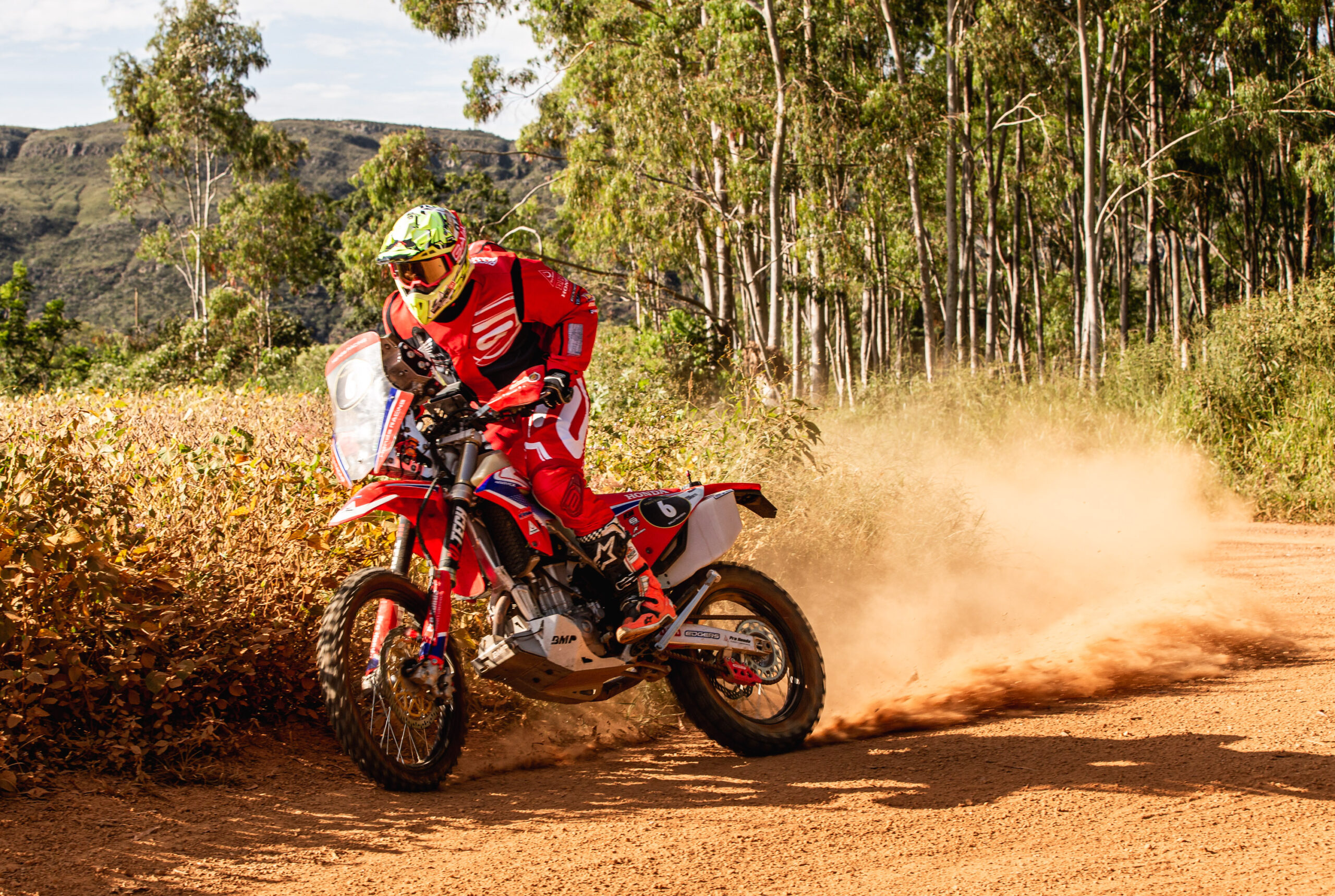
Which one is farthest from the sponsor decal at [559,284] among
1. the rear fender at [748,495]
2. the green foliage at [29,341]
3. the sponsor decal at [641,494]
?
the green foliage at [29,341]

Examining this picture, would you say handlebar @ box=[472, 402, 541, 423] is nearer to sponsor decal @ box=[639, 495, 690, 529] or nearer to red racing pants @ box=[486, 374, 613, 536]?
red racing pants @ box=[486, 374, 613, 536]

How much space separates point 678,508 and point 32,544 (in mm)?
2689

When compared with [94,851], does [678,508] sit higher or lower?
higher

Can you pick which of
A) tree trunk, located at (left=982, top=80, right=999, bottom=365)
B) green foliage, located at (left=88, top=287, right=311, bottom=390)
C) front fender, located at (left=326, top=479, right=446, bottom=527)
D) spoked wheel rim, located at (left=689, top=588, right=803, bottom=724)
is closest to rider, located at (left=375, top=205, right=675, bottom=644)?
front fender, located at (left=326, top=479, right=446, bottom=527)

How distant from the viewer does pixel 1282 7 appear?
28.6 m

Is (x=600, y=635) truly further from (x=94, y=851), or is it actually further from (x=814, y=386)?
(x=814, y=386)

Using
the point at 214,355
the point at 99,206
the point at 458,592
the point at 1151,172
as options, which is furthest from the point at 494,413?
the point at 99,206

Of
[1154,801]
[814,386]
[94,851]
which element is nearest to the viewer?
[94,851]

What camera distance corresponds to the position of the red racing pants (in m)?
4.43

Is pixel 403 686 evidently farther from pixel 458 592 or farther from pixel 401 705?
pixel 458 592

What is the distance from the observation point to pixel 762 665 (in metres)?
5.22

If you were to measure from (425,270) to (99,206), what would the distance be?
160 meters

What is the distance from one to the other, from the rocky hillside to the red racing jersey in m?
72.1

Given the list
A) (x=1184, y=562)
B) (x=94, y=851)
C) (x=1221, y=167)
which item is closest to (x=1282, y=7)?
(x=1221, y=167)
